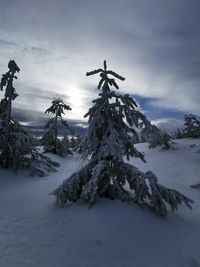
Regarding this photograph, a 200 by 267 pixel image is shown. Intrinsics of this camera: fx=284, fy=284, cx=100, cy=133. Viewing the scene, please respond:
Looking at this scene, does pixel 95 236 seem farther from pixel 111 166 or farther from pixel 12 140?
pixel 12 140

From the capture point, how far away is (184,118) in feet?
122

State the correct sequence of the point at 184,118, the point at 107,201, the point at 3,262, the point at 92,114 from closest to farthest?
1. the point at 3,262
2. the point at 107,201
3. the point at 92,114
4. the point at 184,118

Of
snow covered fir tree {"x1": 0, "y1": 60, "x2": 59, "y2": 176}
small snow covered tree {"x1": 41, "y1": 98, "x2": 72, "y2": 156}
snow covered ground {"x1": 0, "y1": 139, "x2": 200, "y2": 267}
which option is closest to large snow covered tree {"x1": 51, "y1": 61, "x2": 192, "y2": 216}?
snow covered ground {"x1": 0, "y1": 139, "x2": 200, "y2": 267}

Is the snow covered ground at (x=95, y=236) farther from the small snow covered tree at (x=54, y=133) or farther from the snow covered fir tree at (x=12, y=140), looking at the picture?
the small snow covered tree at (x=54, y=133)

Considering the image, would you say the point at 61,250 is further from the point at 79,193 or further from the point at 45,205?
the point at 45,205

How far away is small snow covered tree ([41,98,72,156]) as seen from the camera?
35.3 meters

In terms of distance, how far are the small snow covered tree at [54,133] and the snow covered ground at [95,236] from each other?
2296 cm

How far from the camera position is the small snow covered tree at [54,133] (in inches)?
1390

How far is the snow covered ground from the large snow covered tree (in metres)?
0.48

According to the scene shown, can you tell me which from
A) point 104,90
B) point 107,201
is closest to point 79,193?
point 107,201

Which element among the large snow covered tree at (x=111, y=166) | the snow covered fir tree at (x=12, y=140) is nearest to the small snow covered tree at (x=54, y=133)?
the snow covered fir tree at (x=12, y=140)

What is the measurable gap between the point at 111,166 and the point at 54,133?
2587 cm

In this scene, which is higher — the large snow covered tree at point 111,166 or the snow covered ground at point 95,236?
the large snow covered tree at point 111,166

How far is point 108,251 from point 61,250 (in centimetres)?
126
